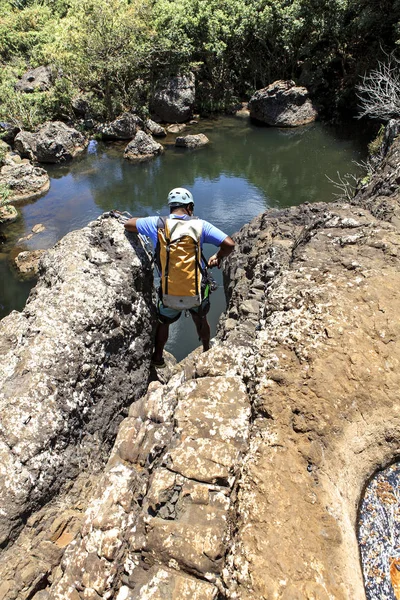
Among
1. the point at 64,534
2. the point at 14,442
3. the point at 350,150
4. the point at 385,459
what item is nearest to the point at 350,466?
the point at 385,459

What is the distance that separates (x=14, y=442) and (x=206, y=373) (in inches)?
64.9

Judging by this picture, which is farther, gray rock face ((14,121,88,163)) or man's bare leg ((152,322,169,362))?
gray rock face ((14,121,88,163))

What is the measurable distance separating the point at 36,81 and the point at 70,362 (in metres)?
26.5

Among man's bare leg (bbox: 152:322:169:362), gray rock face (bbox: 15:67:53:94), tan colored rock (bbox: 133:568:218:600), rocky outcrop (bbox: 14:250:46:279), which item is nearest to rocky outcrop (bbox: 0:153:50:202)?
rocky outcrop (bbox: 14:250:46:279)

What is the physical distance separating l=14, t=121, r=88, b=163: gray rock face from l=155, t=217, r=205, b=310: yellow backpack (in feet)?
51.6

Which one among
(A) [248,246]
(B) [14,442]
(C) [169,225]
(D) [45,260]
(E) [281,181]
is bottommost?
(E) [281,181]

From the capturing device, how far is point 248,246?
7.02 m

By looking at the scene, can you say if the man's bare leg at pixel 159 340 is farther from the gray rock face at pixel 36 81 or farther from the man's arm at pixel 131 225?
the gray rock face at pixel 36 81

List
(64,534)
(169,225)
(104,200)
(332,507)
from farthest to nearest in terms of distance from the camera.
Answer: (104,200)
(169,225)
(64,534)
(332,507)

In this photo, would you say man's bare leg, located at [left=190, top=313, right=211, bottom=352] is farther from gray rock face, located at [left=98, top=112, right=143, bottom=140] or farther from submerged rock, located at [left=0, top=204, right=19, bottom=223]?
gray rock face, located at [left=98, top=112, right=143, bottom=140]

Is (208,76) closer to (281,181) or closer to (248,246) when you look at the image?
(281,181)

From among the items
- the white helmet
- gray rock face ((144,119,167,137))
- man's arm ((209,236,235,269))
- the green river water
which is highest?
the white helmet

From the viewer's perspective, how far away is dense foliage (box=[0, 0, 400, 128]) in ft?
63.8

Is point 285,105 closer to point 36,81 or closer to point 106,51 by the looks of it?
point 106,51
